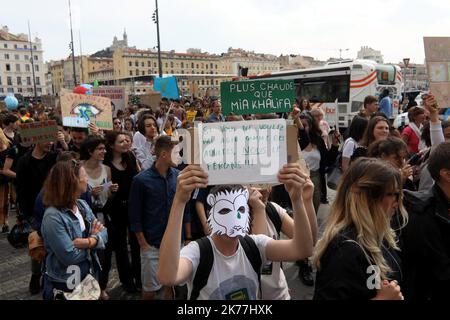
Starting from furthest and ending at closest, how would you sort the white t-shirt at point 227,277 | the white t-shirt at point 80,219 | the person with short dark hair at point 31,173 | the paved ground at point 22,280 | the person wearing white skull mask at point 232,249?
1. the person with short dark hair at point 31,173
2. the paved ground at point 22,280
3. the white t-shirt at point 80,219
4. the white t-shirt at point 227,277
5. the person wearing white skull mask at point 232,249

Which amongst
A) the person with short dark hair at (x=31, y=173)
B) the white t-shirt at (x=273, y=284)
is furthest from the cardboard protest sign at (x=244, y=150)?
the person with short dark hair at (x=31, y=173)

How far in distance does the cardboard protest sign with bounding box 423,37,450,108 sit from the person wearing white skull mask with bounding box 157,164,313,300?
3.95 metres

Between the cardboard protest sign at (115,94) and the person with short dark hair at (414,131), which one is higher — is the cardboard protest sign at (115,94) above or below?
above

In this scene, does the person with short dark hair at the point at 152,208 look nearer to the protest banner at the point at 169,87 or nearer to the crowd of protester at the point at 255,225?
the crowd of protester at the point at 255,225

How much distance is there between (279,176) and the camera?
195 cm

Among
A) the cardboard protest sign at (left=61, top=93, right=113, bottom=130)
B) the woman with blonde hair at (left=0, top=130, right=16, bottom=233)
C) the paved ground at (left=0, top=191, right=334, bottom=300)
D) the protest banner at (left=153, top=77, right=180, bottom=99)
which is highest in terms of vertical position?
the protest banner at (left=153, top=77, right=180, bottom=99)

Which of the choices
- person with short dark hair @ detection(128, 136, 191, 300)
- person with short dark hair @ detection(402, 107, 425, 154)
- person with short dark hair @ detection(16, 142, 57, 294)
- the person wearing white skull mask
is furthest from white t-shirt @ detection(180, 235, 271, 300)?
person with short dark hair @ detection(402, 107, 425, 154)

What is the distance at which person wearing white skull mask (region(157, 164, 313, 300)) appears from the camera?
75.8 inches

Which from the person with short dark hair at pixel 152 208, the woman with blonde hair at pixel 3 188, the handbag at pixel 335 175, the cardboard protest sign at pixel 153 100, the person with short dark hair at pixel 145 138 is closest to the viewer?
the person with short dark hair at pixel 152 208

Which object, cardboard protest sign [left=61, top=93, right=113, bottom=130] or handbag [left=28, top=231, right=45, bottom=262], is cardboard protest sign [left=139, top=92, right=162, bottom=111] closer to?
cardboard protest sign [left=61, top=93, right=113, bottom=130]

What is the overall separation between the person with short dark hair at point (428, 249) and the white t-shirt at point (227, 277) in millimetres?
917

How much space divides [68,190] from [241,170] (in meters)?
1.79

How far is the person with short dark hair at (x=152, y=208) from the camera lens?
3.90 metres

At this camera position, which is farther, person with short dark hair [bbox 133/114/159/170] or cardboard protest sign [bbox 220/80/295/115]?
person with short dark hair [bbox 133/114/159/170]
